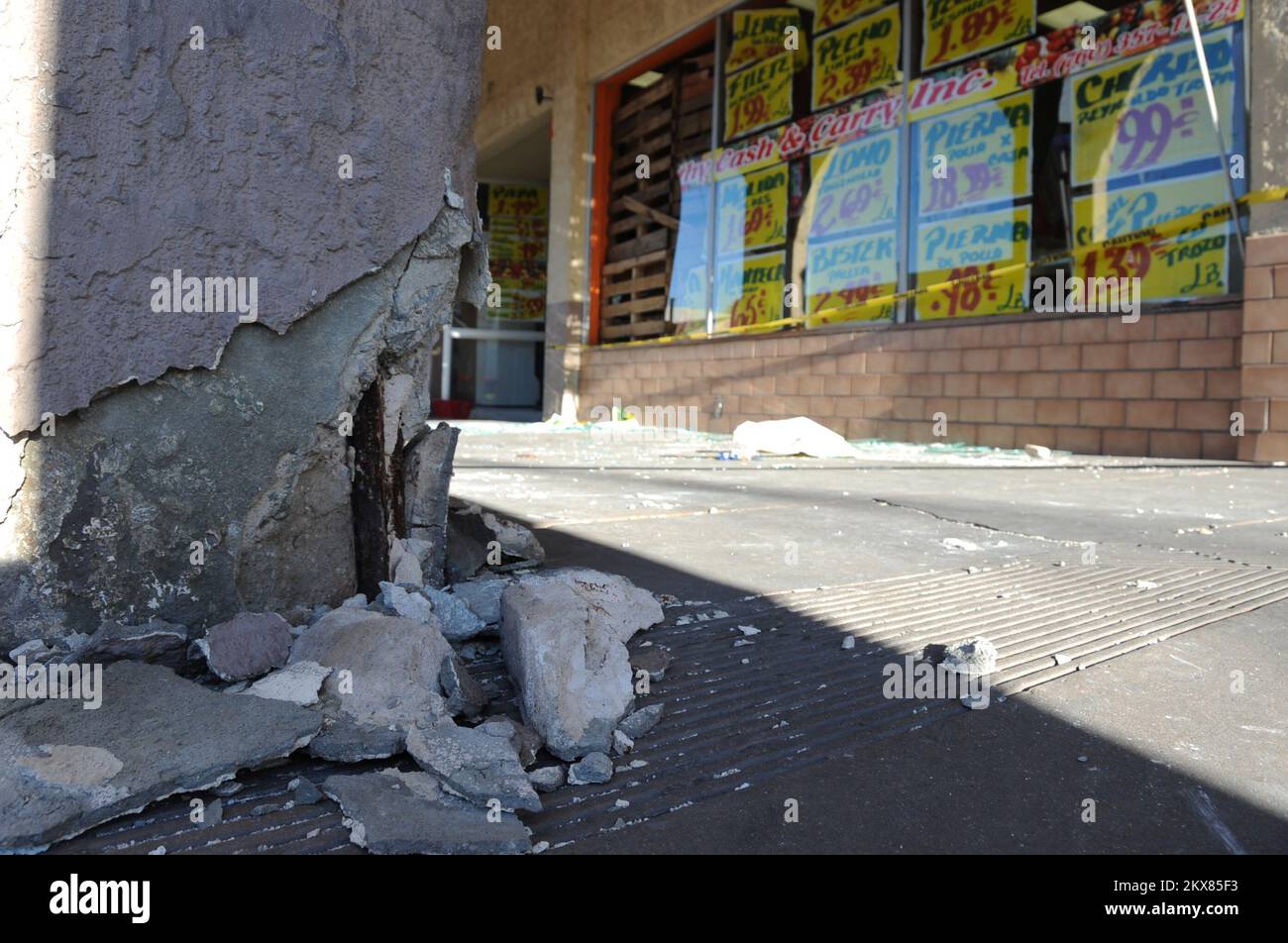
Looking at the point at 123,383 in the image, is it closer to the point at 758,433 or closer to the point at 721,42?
the point at 758,433

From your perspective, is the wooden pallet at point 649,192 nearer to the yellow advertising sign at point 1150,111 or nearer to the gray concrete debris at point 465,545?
the yellow advertising sign at point 1150,111

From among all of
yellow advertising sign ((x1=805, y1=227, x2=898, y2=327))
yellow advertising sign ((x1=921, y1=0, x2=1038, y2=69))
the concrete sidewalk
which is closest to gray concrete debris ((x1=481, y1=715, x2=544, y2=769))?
the concrete sidewalk

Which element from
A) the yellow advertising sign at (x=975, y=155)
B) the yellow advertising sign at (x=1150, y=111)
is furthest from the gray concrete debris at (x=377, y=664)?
the yellow advertising sign at (x=975, y=155)

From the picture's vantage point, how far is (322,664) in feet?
4.76

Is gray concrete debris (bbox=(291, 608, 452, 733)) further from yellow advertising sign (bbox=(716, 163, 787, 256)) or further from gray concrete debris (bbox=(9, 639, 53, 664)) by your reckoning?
yellow advertising sign (bbox=(716, 163, 787, 256))

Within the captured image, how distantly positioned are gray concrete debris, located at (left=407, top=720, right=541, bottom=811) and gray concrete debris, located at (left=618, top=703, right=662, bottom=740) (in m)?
0.19

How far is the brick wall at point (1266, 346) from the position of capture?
17.6 ft

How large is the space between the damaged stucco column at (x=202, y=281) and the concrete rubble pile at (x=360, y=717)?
0.13m

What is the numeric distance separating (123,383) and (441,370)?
1334 centimetres

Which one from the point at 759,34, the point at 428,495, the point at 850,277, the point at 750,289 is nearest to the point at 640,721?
the point at 428,495

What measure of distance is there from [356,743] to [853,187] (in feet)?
25.3

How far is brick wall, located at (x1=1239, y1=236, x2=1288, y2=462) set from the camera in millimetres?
5371

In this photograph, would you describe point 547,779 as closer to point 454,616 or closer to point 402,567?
point 454,616
